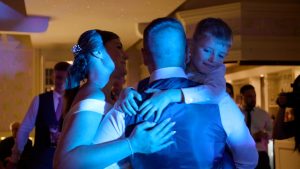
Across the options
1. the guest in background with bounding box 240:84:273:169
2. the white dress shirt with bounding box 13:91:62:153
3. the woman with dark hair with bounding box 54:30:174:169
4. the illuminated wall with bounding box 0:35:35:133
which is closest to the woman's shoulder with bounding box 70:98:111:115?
the woman with dark hair with bounding box 54:30:174:169

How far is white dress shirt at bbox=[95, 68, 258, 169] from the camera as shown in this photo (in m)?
1.17

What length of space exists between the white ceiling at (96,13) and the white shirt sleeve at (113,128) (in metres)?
3.22

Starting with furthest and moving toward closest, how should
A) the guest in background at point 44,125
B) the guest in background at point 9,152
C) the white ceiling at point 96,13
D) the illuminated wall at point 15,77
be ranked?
1. the illuminated wall at point 15,77
2. the white ceiling at point 96,13
3. the guest in background at point 9,152
4. the guest in background at point 44,125

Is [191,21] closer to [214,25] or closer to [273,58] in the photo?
[273,58]

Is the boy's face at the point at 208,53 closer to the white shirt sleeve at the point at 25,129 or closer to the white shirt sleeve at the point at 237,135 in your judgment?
the white shirt sleeve at the point at 237,135

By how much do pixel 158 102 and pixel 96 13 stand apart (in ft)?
12.4

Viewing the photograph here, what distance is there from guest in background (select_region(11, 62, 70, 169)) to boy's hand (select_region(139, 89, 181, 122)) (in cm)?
171

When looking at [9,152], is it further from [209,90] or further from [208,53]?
[209,90]

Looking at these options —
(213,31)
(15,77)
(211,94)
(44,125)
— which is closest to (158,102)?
(211,94)

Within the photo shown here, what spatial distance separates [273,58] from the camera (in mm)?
5094

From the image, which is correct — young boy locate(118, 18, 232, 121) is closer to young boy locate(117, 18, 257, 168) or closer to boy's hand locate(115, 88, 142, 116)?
young boy locate(117, 18, 257, 168)

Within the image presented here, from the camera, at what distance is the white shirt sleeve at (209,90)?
3.86 ft

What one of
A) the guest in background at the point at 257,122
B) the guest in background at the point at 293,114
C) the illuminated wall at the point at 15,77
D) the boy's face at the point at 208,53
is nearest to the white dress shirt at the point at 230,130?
the boy's face at the point at 208,53

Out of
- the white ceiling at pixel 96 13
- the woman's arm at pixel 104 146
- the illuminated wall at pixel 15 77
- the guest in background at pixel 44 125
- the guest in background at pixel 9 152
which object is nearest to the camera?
the woman's arm at pixel 104 146
